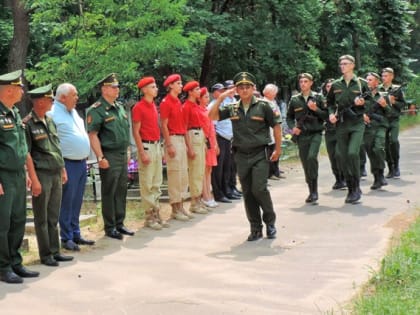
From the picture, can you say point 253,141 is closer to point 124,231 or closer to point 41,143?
point 124,231

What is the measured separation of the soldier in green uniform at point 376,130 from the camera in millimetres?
11961

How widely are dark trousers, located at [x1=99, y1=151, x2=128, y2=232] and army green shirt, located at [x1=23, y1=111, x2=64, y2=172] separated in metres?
1.27

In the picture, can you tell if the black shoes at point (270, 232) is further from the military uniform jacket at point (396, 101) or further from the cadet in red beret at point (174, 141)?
the military uniform jacket at point (396, 101)

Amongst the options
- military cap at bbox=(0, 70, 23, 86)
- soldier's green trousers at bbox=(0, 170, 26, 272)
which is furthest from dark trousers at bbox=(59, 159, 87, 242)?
military cap at bbox=(0, 70, 23, 86)

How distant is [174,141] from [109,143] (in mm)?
1576

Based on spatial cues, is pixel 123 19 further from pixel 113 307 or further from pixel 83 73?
pixel 113 307

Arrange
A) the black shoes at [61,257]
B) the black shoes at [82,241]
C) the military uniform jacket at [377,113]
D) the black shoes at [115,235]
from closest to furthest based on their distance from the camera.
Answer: the black shoes at [61,257]
the black shoes at [82,241]
the black shoes at [115,235]
the military uniform jacket at [377,113]

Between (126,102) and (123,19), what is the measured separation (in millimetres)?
7159

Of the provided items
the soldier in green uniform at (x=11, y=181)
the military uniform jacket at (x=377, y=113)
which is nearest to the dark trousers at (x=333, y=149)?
the military uniform jacket at (x=377, y=113)

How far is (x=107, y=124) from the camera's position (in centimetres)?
813

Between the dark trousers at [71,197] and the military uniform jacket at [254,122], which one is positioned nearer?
the dark trousers at [71,197]

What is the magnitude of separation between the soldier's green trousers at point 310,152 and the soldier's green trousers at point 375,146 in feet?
5.29

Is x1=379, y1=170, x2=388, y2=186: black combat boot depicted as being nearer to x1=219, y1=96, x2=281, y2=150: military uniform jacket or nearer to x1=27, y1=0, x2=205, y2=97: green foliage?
x1=27, y1=0, x2=205, y2=97: green foliage

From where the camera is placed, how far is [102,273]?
666 centimetres
